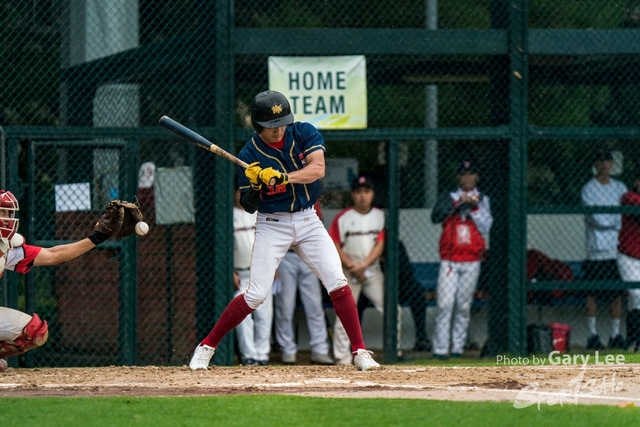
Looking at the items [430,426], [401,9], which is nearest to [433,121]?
[401,9]

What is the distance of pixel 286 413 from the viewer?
516 cm

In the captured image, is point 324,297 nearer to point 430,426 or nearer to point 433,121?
point 433,121

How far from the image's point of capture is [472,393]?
19.1ft

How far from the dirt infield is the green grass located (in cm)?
27

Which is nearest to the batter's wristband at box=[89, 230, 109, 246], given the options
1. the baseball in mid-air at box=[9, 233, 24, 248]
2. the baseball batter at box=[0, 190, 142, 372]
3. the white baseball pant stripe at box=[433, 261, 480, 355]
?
the baseball batter at box=[0, 190, 142, 372]

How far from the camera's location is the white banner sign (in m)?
9.04

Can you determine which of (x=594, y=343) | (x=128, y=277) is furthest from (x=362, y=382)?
(x=594, y=343)

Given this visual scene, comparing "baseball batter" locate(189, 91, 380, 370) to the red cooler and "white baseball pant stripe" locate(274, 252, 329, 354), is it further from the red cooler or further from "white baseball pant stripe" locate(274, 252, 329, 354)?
the red cooler

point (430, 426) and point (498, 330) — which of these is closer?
point (430, 426)

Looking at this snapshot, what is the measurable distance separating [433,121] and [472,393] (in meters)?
4.21

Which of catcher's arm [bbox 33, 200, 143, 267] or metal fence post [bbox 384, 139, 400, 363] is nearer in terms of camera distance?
catcher's arm [bbox 33, 200, 143, 267]

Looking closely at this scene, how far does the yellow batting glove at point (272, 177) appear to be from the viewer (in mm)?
6582

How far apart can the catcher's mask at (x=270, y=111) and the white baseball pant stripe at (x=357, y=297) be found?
3124 mm

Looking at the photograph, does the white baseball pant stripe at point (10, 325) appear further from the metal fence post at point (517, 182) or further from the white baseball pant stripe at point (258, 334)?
the metal fence post at point (517, 182)
